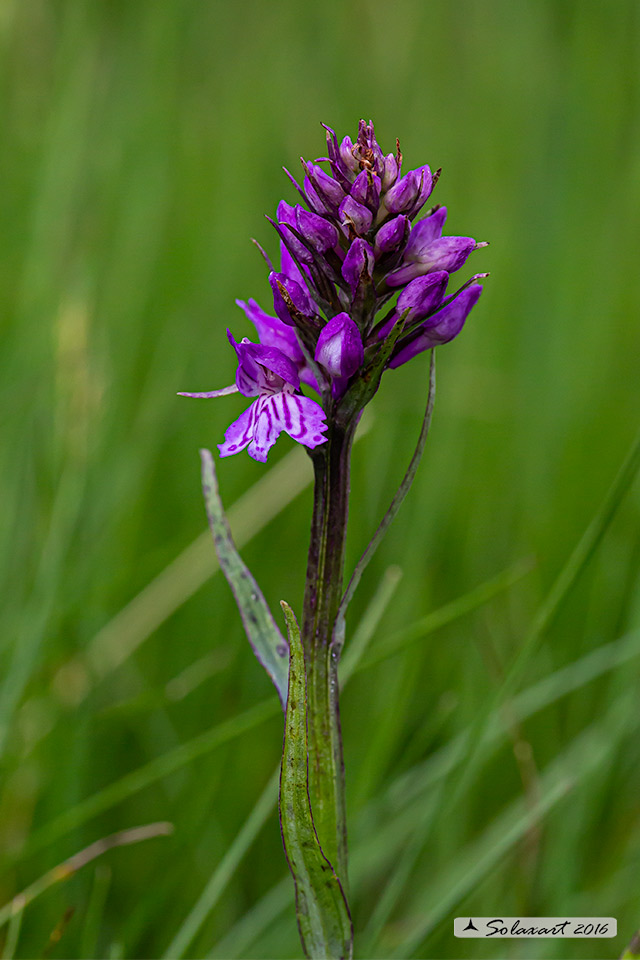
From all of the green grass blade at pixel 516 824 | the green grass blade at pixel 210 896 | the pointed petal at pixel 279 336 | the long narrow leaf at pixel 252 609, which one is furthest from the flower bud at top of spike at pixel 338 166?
the green grass blade at pixel 516 824

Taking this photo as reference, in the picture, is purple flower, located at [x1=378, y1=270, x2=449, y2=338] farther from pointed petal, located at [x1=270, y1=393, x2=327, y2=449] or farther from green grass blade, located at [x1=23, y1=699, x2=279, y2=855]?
green grass blade, located at [x1=23, y1=699, x2=279, y2=855]

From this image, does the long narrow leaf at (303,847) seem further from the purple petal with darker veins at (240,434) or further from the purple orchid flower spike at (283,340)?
the purple orchid flower spike at (283,340)

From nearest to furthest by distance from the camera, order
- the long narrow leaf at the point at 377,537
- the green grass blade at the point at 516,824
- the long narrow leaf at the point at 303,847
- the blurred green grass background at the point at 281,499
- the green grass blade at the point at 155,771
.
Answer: the long narrow leaf at the point at 303,847
the long narrow leaf at the point at 377,537
the green grass blade at the point at 516,824
the green grass blade at the point at 155,771
the blurred green grass background at the point at 281,499

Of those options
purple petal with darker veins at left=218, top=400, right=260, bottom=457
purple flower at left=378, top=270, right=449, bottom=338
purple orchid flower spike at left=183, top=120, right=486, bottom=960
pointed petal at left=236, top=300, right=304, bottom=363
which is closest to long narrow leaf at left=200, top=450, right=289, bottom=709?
purple orchid flower spike at left=183, top=120, right=486, bottom=960

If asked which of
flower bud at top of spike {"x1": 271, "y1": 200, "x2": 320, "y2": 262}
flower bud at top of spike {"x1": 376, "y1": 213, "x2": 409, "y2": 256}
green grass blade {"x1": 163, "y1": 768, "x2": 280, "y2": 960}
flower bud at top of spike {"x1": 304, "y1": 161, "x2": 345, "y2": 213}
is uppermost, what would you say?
flower bud at top of spike {"x1": 304, "y1": 161, "x2": 345, "y2": 213}

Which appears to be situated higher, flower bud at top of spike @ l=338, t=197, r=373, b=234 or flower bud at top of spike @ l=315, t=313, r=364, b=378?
flower bud at top of spike @ l=338, t=197, r=373, b=234

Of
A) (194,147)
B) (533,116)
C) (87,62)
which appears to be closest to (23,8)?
(194,147)
